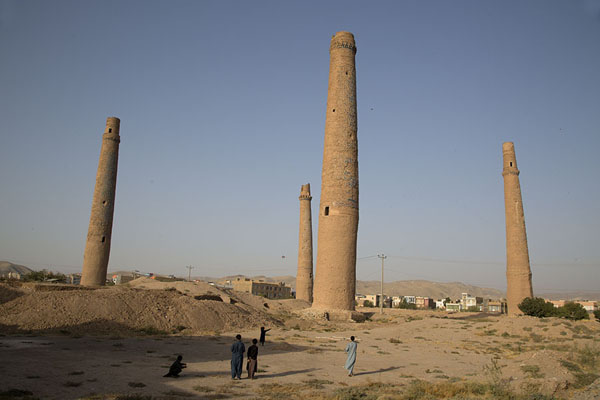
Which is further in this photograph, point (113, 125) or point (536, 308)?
point (536, 308)

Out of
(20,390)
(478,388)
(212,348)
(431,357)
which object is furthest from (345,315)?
(20,390)

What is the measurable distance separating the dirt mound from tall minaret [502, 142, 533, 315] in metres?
19.7

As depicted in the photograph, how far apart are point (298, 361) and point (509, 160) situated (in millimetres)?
27422

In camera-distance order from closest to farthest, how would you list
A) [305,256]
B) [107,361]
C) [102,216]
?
[107,361], [102,216], [305,256]

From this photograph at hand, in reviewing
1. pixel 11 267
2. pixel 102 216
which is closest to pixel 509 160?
pixel 102 216

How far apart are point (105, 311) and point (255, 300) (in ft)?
61.1

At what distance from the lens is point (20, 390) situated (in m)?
7.98

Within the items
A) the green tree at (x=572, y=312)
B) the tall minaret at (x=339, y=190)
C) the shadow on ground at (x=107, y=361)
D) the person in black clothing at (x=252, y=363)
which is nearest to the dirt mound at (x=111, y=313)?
the shadow on ground at (x=107, y=361)

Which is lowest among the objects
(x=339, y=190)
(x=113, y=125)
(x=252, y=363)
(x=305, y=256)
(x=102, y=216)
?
(x=252, y=363)

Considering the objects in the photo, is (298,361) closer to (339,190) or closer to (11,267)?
(339,190)

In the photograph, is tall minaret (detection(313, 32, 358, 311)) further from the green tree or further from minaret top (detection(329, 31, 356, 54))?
the green tree

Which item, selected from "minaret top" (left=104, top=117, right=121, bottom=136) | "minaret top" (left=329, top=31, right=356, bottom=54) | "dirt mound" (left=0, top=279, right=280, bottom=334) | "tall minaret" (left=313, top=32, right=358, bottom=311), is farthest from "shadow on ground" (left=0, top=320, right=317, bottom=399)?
"minaret top" (left=329, top=31, right=356, bottom=54)

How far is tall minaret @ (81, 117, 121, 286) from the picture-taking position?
26.8 meters

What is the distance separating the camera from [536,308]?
31031 millimetres
